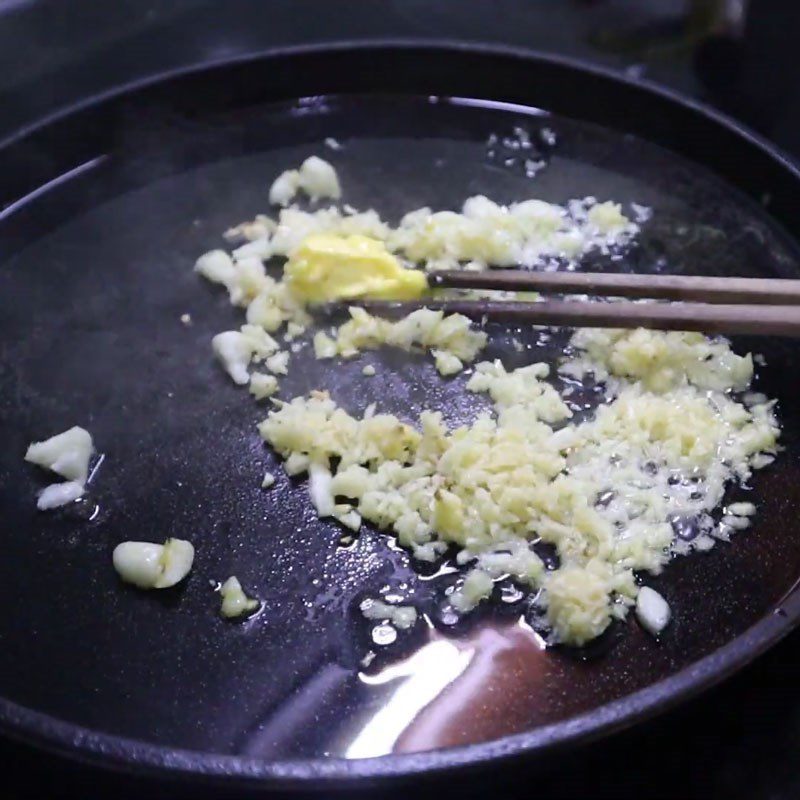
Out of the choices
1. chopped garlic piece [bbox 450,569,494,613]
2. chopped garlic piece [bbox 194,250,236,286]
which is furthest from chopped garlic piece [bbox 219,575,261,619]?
chopped garlic piece [bbox 194,250,236,286]

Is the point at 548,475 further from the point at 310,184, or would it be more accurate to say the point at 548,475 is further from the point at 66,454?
the point at 310,184

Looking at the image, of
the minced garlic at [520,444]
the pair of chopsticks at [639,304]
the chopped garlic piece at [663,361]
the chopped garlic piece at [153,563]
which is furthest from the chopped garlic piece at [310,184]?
the chopped garlic piece at [153,563]

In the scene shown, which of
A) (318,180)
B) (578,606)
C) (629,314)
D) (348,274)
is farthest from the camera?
(318,180)

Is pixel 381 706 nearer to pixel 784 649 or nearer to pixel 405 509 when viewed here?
pixel 405 509

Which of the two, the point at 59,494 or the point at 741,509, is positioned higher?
the point at 59,494

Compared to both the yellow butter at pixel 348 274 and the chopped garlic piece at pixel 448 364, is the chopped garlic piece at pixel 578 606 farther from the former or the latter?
the yellow butter at pixel 348 274

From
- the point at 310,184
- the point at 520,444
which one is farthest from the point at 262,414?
the point at 310,184

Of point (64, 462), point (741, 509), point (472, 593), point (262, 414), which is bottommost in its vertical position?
point (741, 509)
